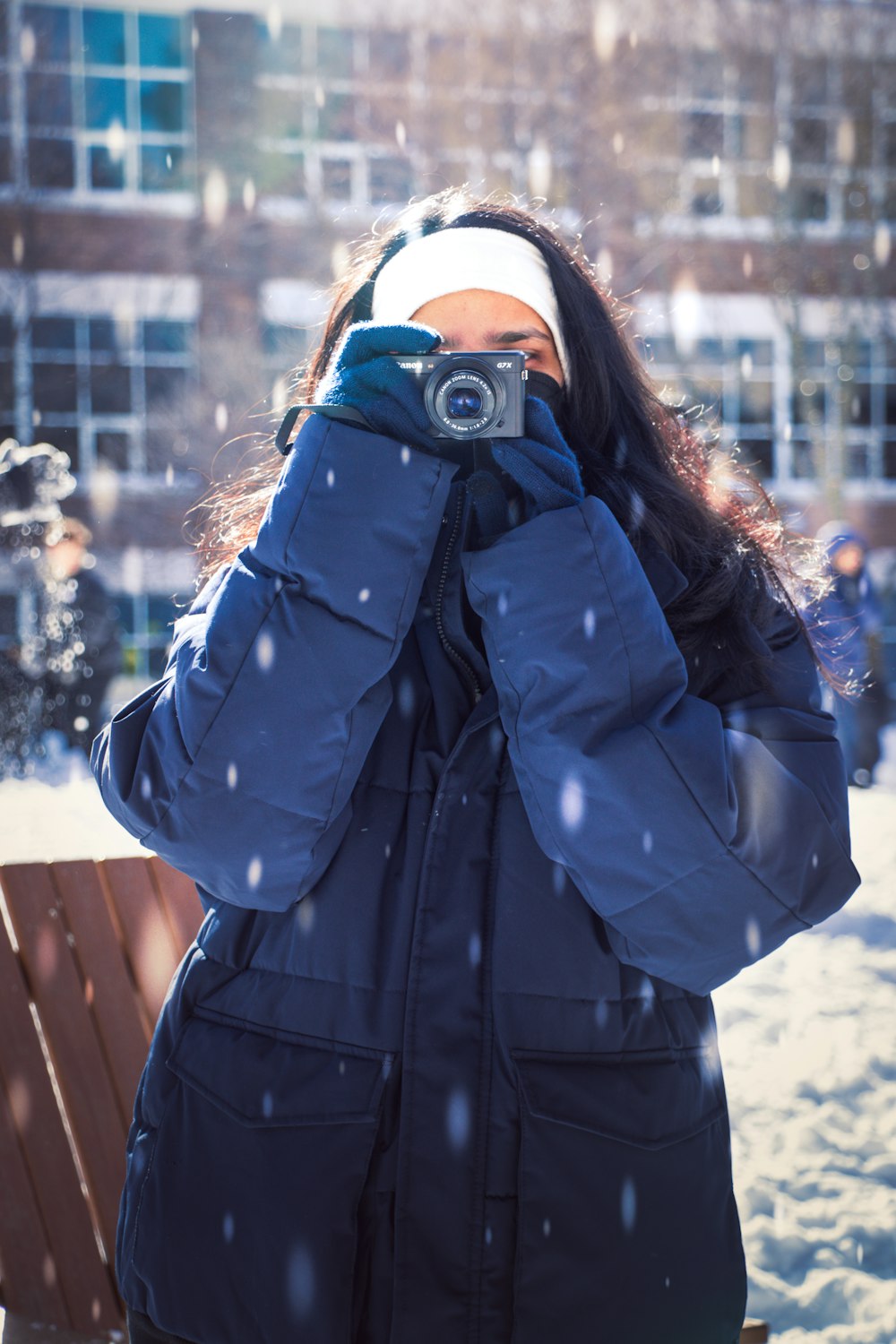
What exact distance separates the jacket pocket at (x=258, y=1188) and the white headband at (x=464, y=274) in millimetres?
895

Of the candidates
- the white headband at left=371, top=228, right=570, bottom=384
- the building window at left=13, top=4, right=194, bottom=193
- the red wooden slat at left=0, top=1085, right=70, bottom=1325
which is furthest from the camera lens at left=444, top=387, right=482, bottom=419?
the building window at left=13, top=4, right=194, bottom=193

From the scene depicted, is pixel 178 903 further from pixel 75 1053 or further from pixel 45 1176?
pixel 45 1176

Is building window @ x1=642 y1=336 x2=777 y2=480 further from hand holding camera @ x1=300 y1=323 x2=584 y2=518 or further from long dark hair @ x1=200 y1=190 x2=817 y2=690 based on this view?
hand holding camera @ x1=300 y1=323 x2=584 y2=518

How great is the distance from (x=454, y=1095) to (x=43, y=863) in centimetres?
130

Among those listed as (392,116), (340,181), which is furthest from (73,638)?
(392,116)

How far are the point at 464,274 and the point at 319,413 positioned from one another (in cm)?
32

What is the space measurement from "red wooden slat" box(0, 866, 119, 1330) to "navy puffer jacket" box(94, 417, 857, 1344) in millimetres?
1090

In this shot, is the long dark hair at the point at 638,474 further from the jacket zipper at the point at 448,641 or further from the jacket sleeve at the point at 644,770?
the jacket zipper at the point at 448,641

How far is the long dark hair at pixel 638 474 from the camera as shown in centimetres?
138

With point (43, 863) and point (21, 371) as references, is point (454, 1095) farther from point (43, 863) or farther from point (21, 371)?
point (21, 371)

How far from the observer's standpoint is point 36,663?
7.28m

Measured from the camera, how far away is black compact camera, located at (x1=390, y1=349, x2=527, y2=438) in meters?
1.30

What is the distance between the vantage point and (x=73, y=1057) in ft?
7.39

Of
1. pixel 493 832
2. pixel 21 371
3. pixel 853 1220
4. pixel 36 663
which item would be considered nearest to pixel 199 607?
pixel 493 832
